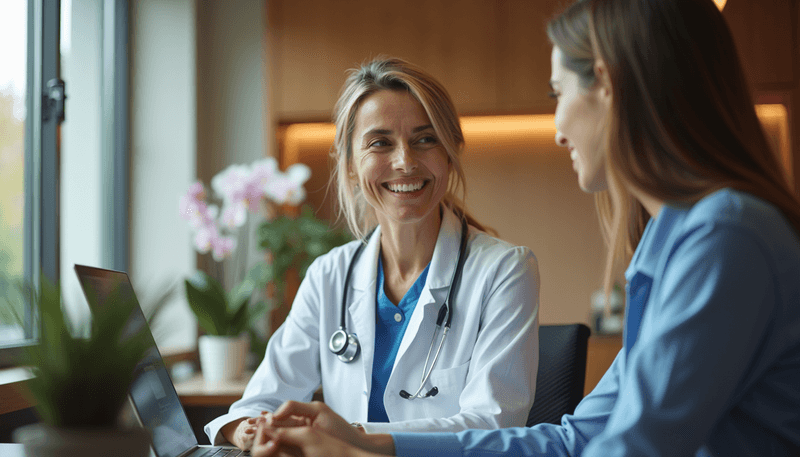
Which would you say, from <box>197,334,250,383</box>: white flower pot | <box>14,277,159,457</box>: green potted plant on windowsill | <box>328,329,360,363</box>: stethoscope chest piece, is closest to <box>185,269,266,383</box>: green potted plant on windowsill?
<box>197,334,250,383</box>: white flower pot

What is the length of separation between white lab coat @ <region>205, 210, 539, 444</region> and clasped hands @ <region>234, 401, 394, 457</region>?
274 millimetres

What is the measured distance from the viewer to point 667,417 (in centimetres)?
68

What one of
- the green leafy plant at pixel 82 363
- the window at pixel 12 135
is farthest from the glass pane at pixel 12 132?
the green leafy plant at pixel 82 363

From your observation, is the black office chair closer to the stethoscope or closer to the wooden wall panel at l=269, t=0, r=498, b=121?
the stethoscope

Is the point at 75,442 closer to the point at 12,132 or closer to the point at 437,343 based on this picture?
the point at 437,343

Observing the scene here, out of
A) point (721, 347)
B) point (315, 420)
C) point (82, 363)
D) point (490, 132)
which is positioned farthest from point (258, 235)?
point (721, 347)

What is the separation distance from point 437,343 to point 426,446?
532 millimetres

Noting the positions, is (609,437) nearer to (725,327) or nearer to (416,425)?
(725,327)

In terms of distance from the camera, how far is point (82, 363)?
644mm

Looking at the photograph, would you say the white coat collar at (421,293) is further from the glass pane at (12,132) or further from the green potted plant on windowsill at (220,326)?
the glass pane at (12,132)

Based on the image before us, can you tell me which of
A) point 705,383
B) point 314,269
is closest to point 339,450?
point 705,383

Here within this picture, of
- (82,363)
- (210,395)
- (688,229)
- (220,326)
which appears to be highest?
(688,229)

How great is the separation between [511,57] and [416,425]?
7.65 ft

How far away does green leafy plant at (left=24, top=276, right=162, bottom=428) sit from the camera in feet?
2.09
